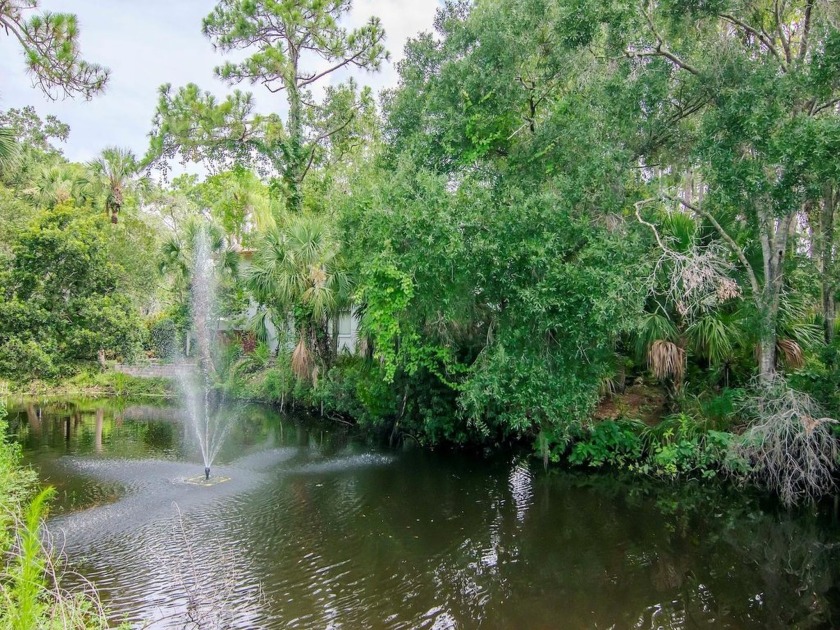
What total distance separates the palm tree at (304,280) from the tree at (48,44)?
7.90 meters

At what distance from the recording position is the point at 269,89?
22.4 meters

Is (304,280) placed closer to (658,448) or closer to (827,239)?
(658,448)

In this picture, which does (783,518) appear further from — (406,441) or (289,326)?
(289,326)

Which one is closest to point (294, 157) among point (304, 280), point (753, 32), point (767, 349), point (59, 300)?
point (304, 280)

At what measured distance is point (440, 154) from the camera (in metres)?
11.6

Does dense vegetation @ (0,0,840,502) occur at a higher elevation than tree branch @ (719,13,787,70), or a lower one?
lower

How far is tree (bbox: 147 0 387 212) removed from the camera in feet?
68.4

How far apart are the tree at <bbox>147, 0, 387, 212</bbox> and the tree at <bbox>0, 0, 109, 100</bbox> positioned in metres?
12.7

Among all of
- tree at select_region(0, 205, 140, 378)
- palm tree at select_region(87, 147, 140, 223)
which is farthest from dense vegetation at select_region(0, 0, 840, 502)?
palm tree at select_region(87, 147, 140, 223)

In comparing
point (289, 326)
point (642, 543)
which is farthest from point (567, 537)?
point (289, 326)

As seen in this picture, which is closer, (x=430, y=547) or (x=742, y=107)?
(x=430, y=547)

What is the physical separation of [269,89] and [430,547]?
64.9 ft

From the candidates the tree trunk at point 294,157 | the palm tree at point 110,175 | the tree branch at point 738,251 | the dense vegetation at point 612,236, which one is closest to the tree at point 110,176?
the palm tree at point 110,175

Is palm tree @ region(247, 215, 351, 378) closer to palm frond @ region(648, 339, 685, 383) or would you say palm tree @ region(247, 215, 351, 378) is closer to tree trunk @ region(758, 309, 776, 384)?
palm frond @ region(648, 339, 685, 383)
